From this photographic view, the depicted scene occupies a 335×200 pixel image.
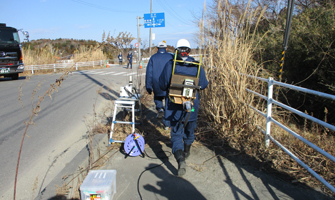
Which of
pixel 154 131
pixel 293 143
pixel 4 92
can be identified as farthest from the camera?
pixel 4 92

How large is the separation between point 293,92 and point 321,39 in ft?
5.01

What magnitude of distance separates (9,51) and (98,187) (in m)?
14.3

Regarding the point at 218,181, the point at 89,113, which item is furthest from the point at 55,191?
the point at 89,113

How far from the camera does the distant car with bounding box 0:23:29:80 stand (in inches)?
521

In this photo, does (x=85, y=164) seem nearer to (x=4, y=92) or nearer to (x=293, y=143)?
(x=293, y=143)

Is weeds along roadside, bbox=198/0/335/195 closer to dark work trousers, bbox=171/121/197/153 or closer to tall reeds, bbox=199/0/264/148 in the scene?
tall reeds, bbox=199/0/264/148

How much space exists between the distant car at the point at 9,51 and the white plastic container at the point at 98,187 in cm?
1376

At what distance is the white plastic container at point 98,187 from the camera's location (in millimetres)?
2508

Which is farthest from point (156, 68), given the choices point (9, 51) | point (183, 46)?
point (9, 51)

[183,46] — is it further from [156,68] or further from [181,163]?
[181,163]

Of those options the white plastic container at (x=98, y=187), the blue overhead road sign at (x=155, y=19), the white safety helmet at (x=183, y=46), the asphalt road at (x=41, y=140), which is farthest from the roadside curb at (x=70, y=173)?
the blue overhead road sign at (x=155, y=19)

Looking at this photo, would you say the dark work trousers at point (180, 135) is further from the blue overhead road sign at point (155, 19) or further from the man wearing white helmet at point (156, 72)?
the blue overhead road sign at point (155, 19)

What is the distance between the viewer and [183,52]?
138 inches

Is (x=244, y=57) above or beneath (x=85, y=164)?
above
